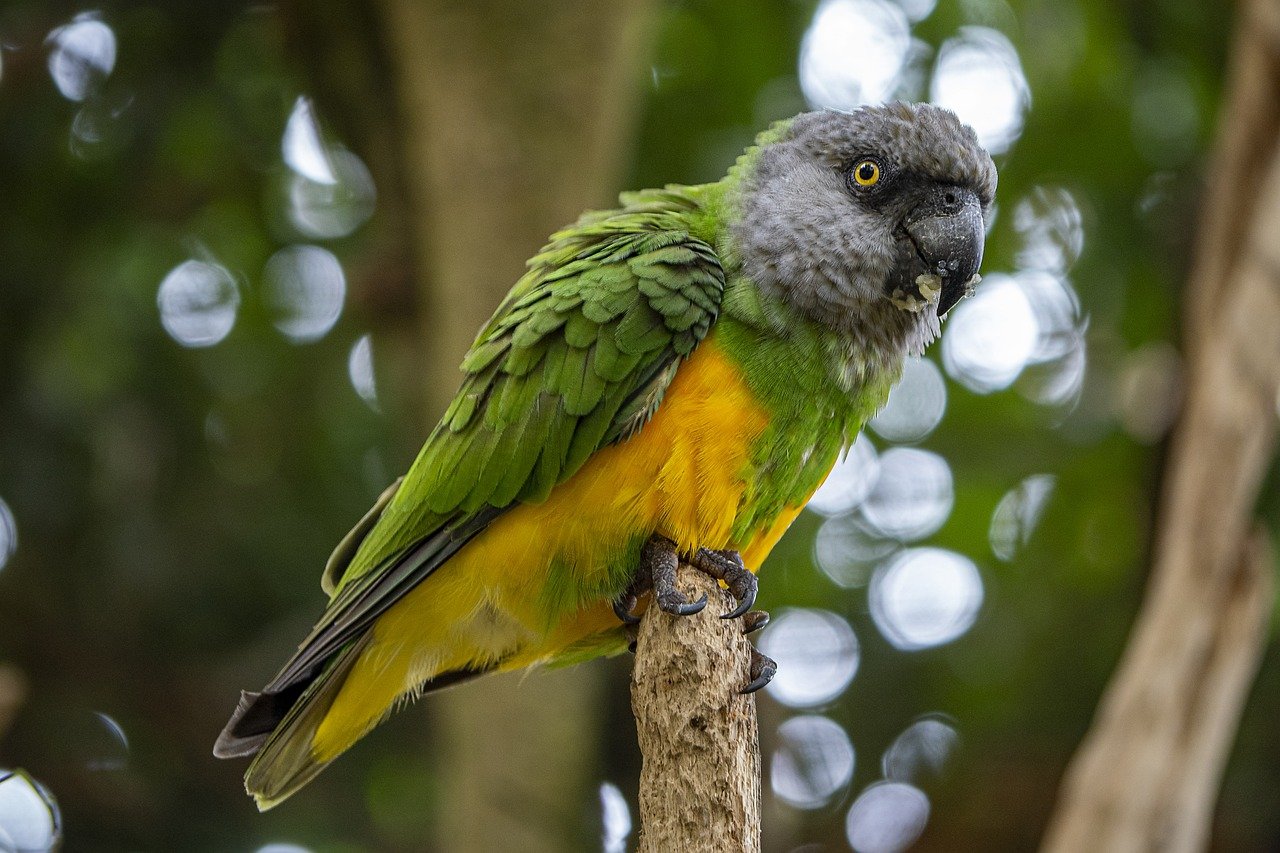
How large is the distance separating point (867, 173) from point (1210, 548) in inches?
89.6

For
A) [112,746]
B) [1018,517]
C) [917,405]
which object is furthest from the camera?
[1018,517]

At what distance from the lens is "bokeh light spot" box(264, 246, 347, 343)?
6543mm

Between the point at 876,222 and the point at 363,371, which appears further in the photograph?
the point at 363,371

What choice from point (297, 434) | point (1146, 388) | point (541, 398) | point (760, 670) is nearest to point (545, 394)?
point (541, 398)

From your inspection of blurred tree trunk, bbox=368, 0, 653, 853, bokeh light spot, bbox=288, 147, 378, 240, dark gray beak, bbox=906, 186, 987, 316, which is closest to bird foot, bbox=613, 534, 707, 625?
dark gray beak, bbox=906, 186, 987, 316

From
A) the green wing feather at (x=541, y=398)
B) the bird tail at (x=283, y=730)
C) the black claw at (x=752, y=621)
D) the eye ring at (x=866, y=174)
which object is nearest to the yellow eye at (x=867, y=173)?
the eye ring at (x=866, y=174)

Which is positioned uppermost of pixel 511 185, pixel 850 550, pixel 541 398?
pixel 511 185

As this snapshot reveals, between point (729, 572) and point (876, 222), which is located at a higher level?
point (876, 222)

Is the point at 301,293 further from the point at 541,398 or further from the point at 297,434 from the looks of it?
the point at 541,398

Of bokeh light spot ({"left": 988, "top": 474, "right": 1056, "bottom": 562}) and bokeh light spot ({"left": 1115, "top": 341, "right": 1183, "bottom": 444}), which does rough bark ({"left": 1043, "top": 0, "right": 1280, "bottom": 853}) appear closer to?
bokeh light spot ({"left": 1115, "top": 341, "right": 1183, "bottom": 444})

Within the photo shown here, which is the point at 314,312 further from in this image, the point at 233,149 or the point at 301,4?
the point at 301,4

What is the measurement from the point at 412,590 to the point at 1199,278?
3679 mm

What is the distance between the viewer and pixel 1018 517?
643 centimetres

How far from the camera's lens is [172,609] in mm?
6254
